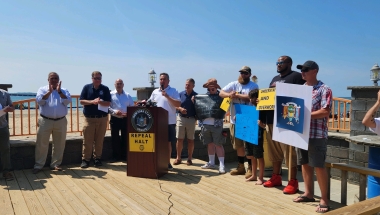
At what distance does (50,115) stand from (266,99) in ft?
10.5

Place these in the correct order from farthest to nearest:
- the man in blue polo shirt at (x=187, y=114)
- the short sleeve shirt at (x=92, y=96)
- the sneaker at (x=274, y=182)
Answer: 1. the man in blue polo shirt at (x=187, y=114)
2. the short sleeve shirt at (x=92, y=96)
3. the sneaker at (x=274, y=182)

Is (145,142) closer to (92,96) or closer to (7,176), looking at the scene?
(92,96)

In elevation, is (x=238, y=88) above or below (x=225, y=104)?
above

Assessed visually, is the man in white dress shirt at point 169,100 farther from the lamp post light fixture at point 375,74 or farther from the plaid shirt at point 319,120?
the lamp post light fixture at point 375,74

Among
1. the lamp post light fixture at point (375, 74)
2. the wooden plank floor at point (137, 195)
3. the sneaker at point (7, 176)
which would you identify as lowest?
the wooden plank floor at point (137, 195)

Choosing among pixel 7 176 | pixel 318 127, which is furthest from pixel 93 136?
pixel 318 127

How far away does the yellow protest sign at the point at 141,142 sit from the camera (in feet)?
14.4

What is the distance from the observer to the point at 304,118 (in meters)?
3.06

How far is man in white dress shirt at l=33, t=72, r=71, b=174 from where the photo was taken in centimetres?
464

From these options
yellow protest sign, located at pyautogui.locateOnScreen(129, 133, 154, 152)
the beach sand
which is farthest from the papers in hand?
the beach sand

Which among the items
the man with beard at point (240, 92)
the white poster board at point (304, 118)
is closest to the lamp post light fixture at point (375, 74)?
the man with beard at point (240, 92)

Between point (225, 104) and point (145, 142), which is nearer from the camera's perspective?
point (145, 142)

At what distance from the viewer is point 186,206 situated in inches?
132

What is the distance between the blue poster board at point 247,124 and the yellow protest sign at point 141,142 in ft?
4.03
